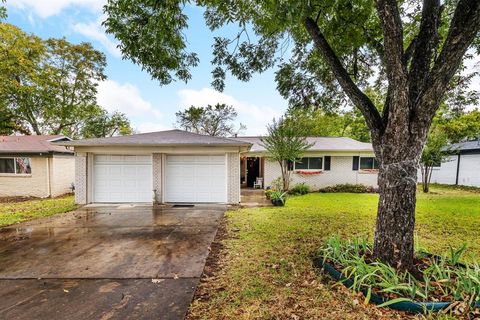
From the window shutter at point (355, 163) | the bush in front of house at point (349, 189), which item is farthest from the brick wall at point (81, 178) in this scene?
the window shutter at point (355, 163)

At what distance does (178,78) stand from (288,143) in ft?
25.6

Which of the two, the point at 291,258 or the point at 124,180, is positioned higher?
the point at 124,180

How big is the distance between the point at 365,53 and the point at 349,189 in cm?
991

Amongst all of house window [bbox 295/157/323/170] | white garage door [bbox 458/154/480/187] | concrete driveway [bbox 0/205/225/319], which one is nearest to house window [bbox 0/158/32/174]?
concrete driveway [bbox 0/205/225/319]

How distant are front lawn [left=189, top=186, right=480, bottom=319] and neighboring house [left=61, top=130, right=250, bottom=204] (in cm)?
200

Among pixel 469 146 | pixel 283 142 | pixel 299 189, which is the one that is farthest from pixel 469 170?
pixel 283 142

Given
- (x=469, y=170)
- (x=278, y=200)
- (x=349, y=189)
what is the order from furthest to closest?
(x=469, y=170)
(x=349, y=189)
(x=278, y=200)

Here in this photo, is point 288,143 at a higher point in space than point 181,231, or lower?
higher

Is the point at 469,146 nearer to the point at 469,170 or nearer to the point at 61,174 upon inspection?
the point at 469,170

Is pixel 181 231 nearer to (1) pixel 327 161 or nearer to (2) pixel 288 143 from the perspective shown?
(2) pixel 288 143

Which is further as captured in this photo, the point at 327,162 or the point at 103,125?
the point at 103,125

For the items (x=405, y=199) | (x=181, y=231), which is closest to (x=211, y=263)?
(x=181, y=231)

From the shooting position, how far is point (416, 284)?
10.6 ft

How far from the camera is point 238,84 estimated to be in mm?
6852
